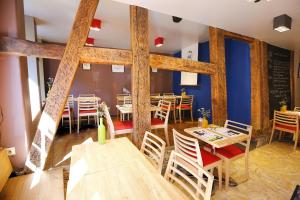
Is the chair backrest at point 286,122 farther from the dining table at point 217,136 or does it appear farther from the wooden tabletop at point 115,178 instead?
the wooden tabletop at point 115,178

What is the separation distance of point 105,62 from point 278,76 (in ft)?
13.2

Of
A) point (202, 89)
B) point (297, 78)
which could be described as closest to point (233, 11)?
point (202, 89)

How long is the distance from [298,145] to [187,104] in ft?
8.46

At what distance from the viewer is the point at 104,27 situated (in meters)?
3.43

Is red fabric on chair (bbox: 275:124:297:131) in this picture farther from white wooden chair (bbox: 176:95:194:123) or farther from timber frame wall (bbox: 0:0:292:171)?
white wooden chair (bbox: 176:95:194:123)

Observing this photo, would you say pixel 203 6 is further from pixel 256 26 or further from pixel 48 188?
pixel 48 188

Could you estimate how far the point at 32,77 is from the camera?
11.0 ft

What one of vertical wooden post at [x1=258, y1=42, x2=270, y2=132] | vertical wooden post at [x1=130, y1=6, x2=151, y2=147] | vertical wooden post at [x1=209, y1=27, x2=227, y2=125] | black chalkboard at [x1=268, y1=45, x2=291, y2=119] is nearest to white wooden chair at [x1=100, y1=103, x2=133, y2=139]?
vertical wooden post at [x1=130, y1=6, x2=151, y2=147]

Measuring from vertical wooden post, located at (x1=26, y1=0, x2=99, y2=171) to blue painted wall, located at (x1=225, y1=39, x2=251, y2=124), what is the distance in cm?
334

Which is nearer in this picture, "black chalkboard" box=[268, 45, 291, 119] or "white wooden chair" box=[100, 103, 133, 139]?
"white wooden chair" box=[100, 103, 133, 139]

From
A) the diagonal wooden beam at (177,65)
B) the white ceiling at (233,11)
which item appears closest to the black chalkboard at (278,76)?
the white ceiling at (233,11)

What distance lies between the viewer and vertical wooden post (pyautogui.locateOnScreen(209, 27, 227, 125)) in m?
2.80

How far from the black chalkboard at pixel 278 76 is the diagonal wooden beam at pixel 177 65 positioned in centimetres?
188

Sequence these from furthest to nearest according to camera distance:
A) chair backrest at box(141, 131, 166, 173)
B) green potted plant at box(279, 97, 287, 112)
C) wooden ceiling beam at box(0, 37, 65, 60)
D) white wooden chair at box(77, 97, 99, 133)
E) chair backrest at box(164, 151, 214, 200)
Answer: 1. white wooden chair at box(77, 97, 99, 133)
2. green potted plant at box(279, 97, 287, 112)
3. wooden ceiling beam at box(0, 37, 65, 60)
4. chair backrest at box(141, 131, 166, 173)
5. chair backrest at box(164, 151, 214, 200)
